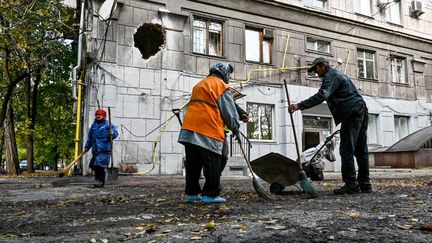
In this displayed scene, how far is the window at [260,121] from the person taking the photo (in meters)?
15.1

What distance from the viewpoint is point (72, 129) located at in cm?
2495

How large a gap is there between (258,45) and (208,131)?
11692mm

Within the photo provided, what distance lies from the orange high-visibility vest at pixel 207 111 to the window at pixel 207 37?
9.82 metres

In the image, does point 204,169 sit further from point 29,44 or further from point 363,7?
point 363,7

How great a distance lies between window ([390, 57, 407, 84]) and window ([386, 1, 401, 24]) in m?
1.99

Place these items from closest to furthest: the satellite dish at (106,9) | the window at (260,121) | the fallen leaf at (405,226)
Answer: the fallen leaf at (405,226) < the satellite dish at (106,9) < the window at (260,121)

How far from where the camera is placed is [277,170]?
221 inches

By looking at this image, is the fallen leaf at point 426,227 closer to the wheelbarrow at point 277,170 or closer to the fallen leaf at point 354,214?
the fallen leaf at point 354,214

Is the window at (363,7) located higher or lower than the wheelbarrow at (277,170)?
higher

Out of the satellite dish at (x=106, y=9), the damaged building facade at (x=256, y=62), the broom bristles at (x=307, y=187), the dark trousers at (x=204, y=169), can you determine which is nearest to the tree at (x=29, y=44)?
the satellite dish at (x=106, y=9)

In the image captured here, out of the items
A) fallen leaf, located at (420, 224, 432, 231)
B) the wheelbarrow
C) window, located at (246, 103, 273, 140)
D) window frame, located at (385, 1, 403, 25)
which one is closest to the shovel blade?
the wheelbarrow

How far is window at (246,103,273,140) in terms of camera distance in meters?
15.1

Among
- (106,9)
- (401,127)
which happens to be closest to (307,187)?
(106,9)

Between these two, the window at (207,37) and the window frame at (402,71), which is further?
the window frame at (402,71)
